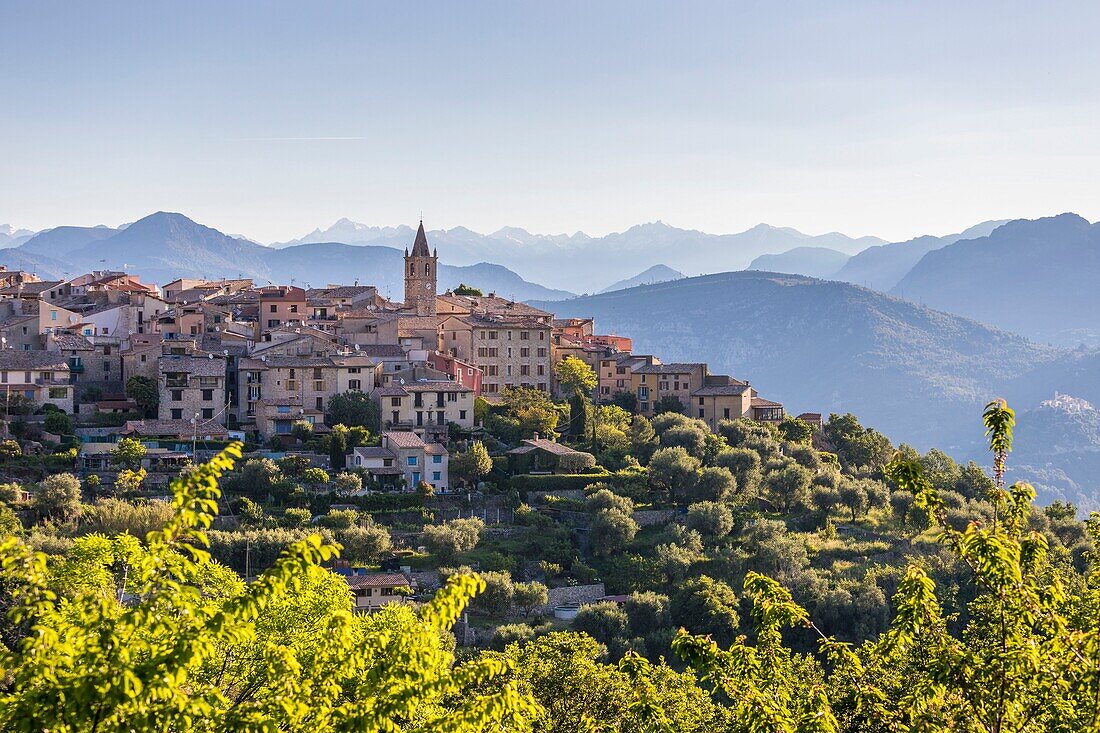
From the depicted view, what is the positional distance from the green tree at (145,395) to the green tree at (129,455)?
6067mm

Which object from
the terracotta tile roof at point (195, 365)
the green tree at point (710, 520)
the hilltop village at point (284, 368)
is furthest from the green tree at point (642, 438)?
the terracotta tile roof at point (195, 365)

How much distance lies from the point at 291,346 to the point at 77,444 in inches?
465

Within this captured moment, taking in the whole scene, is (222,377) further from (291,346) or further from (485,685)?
(485,685)

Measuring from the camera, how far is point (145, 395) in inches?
2185

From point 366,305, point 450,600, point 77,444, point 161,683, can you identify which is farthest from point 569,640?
point 366,305

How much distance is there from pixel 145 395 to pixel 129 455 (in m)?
6.94

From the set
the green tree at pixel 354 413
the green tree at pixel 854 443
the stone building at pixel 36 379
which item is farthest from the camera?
the green tree at pixel 854 443

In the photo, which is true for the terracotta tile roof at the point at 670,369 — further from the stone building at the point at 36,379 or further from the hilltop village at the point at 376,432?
the stone building at the point at 36,379

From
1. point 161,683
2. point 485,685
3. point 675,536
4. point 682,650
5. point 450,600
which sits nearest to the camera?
point 161,683

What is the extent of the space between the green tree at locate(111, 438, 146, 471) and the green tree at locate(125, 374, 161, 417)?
607 centimetres

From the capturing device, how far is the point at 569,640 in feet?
90.0

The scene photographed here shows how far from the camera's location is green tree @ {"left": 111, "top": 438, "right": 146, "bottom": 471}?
49094 millimetres

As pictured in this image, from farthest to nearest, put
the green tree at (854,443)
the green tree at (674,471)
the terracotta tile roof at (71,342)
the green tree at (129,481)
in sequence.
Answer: the green tree at (854,443) < the terracotta tile roof at (71,342) < the green tree at (674,471) < the green tree at (129,481)

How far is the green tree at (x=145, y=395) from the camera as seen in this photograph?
55438 mm
